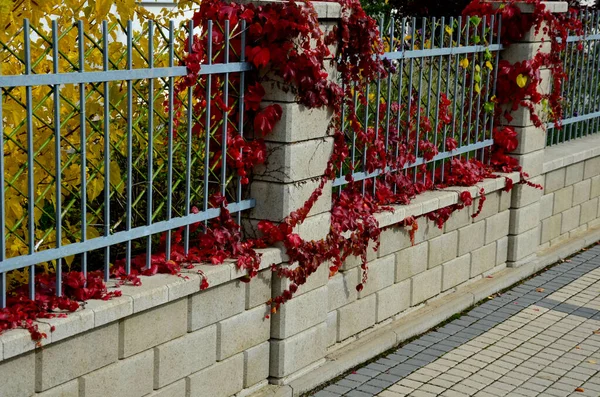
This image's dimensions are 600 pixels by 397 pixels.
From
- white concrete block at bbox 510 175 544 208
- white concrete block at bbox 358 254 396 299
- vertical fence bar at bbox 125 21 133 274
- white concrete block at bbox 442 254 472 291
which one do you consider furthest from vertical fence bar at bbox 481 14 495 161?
vertical fence bar at bbox 125 21 133 274

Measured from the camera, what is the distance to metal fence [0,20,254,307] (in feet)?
13.2

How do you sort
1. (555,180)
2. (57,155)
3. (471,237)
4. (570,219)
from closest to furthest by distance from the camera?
(57,155)
(471,237)
(555,180)
(570,219)

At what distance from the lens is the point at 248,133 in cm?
533

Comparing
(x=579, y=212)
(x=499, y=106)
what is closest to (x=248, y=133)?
(x=499, y=106)

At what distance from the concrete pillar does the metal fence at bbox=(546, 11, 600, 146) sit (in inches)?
28.6

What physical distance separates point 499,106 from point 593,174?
82.9 inches

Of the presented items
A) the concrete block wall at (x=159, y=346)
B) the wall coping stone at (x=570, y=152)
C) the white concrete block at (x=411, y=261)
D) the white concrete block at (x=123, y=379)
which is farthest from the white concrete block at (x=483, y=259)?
the white concrete block at (x=123, y=379)

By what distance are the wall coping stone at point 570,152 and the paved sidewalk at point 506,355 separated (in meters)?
1.23

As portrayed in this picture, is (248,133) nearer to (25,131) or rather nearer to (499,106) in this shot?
(25,131)

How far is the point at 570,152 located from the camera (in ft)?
30.0

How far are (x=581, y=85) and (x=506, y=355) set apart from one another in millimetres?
4012

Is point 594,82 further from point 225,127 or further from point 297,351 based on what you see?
point 225,127

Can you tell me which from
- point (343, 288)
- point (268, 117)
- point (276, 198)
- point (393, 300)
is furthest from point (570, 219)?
point (268, 117)

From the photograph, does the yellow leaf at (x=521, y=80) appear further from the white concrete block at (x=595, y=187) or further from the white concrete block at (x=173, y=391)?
the white concrete block at (x=173, y=391)
